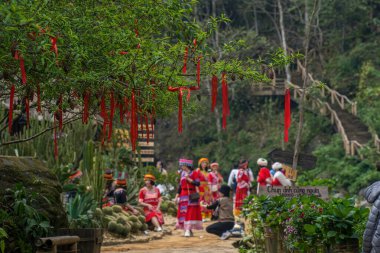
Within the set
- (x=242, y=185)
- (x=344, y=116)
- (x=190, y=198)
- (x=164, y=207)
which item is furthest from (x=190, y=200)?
(x=344, y=116)

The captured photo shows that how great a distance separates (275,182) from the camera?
66.2 feet

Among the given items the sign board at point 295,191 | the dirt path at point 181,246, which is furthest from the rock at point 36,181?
the dirt path at point 181,246

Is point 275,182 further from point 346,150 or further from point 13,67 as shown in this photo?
point 346,150

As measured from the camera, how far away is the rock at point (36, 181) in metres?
12.4

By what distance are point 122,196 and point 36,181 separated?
8697 mm

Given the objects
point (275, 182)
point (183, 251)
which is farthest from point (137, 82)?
point (275, 182)

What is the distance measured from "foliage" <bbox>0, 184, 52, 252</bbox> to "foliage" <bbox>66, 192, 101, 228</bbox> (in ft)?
11.7

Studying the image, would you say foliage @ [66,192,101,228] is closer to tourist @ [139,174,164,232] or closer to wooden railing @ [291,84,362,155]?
tourist @ [139,174,164,232]

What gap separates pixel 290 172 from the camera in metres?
20.4

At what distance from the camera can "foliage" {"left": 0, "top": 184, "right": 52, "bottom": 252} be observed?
11047 mm

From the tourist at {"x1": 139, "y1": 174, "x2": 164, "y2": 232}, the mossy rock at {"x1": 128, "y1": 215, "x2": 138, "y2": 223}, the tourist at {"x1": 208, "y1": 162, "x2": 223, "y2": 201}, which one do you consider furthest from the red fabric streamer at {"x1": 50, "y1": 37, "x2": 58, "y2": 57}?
the tourist at {"x1": 208, "y1": 162, "x2": 223, "y2": 201}

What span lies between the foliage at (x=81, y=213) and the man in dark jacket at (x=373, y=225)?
24.1ft

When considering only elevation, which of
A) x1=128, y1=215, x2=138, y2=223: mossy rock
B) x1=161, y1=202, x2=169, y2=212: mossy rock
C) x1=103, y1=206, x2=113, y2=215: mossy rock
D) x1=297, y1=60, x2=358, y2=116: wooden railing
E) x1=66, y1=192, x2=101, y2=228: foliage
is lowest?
x1=161, y1=202, x2=169, y2=212: mossy rock

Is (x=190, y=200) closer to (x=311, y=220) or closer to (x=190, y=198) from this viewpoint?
(x=190, y=198)
